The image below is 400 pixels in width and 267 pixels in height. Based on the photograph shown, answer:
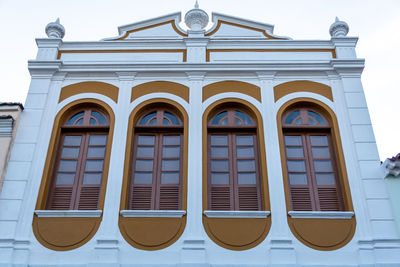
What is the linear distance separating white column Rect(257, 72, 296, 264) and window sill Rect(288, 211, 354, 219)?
0.73 feet

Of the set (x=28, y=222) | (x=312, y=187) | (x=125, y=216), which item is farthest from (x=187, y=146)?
(x=28, y=222)

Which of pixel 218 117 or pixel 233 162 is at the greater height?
pixel 218 117

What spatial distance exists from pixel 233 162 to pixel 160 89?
243cm

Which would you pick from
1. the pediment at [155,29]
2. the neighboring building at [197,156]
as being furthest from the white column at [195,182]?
the pediment at [155,29]

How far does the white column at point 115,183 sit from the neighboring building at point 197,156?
3 centimetres

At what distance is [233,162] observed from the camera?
9.74 m

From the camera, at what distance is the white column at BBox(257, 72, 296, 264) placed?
8391 mm

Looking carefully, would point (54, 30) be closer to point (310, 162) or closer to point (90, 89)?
point (90, 89)

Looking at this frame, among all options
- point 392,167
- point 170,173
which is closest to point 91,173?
point 170,173

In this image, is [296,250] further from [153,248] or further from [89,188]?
[89,188]

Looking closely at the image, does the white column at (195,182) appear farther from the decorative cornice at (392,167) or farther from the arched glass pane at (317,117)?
the decorative cornice at (392,167)

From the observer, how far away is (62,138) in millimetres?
10164

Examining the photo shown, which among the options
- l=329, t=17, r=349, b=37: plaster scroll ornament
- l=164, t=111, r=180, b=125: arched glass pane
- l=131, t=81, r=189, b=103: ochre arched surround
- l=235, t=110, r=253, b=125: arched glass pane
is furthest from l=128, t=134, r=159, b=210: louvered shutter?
l=329, t=17, r=349, b=37: plaster scroll ornament

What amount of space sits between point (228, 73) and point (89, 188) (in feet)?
13.4
